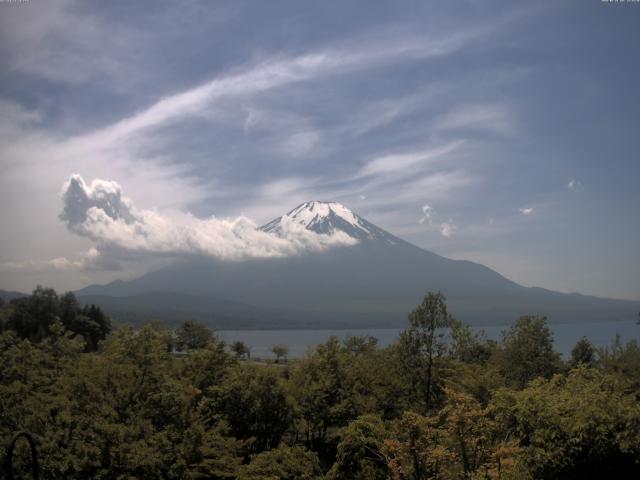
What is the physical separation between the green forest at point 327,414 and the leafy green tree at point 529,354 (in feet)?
0.27

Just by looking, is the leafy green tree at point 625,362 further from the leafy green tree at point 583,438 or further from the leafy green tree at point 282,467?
the leafy green tree at point 282,467

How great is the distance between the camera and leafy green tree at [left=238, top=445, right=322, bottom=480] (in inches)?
627

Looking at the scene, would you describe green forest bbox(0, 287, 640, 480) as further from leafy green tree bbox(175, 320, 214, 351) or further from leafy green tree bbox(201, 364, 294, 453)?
leafy green tree bbox(175, 320, 214, 351)

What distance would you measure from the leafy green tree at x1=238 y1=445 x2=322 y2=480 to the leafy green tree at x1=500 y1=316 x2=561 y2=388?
14.4 m

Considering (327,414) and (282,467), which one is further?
(327,414)

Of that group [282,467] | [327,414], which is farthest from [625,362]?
[282,467]

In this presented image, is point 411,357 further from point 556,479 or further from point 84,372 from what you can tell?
point 84,372

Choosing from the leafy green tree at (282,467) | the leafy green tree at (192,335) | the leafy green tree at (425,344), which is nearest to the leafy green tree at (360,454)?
the leafy green tree at (282,467)

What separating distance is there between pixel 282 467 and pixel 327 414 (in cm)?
729

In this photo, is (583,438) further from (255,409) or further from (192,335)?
(192,335)

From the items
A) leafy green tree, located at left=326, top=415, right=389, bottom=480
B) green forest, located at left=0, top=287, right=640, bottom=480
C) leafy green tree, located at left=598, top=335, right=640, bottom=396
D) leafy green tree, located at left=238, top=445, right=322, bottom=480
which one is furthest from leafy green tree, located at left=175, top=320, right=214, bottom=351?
leafy green tree, located at left=238, top=445, right=322, bottom=480

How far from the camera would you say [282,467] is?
53.4 feet

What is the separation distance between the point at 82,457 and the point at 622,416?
15.5 meters

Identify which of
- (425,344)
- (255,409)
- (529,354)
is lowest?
(255,409)
